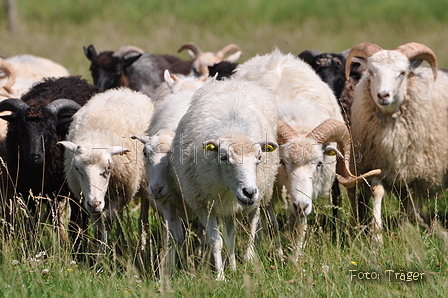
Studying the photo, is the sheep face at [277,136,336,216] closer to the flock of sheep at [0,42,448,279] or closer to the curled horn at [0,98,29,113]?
the flock of sheep at [0,42,448,279]

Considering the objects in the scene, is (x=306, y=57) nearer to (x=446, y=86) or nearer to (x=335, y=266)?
(x=446, y=86)

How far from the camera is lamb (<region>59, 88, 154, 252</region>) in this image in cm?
540

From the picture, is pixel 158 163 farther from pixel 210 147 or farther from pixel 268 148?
pixel 268 148

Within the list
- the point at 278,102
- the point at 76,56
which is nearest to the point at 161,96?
the point at 278,102

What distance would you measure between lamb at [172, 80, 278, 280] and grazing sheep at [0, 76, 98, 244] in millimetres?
1571

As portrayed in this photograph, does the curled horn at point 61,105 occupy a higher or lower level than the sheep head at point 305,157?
higher

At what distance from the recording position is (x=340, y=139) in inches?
223

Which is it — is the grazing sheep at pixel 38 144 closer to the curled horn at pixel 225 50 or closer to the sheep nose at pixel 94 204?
the sheep nose at pixel 94 204

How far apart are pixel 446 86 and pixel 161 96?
10.6 feet

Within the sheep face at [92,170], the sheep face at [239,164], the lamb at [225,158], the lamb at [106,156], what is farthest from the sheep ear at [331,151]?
the sheep face at [92,170]

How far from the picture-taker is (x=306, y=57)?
8.26 m

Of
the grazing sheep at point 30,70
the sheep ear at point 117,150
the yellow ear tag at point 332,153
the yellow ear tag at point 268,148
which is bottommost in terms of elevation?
the yellow ear tag at point 332,153

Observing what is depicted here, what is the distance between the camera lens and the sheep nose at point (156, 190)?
16.7 ft

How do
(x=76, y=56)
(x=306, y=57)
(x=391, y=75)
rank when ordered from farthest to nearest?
(x=76, y=56), (x=306, y=57), (x=391, y=75)
